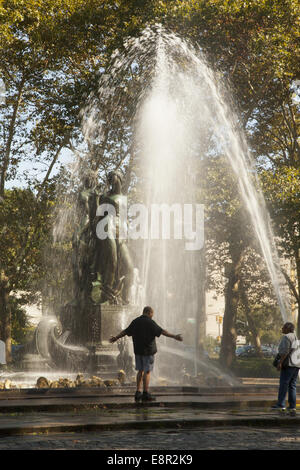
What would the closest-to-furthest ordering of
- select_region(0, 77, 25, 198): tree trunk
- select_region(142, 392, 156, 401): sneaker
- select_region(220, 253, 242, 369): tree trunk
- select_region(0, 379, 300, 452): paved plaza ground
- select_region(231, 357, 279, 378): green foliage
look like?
select_region(0, 379, 300, 452): paved plaza ground < select_region(142, 392, 156, 401): sneaker < select_region(0, 77, 25, 198): tree trunk < select_region(220, 253, 242, 369): tree trunk < select_region(231, 357, 279, 378): green foliage

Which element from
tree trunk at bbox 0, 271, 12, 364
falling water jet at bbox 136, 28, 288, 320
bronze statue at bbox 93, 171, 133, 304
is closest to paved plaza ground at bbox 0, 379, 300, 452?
bronze statue at bbox 93, 171, 133, 304

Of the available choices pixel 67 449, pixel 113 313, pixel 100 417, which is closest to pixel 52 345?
pixel 113 313

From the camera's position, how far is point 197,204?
29.2 metres

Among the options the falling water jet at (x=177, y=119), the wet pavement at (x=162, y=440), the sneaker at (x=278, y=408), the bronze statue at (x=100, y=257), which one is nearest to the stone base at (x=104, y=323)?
the bronze statue at (x=100, y=257)

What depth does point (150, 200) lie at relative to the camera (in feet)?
80.1

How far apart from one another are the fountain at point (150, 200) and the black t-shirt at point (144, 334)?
3.88 metres

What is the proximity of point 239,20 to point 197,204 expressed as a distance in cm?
763

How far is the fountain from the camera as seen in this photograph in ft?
50.3

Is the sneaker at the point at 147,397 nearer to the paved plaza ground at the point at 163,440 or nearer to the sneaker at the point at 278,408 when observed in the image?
the sneaker at the point at 278,408

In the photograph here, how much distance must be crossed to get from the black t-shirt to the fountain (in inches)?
153

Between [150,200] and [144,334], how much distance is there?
13690 millimetres

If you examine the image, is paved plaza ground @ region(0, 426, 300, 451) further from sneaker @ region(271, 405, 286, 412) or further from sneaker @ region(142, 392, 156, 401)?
sneaker @ region(142, 392, 156, 401)

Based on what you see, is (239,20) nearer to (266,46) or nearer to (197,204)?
(266,46)
